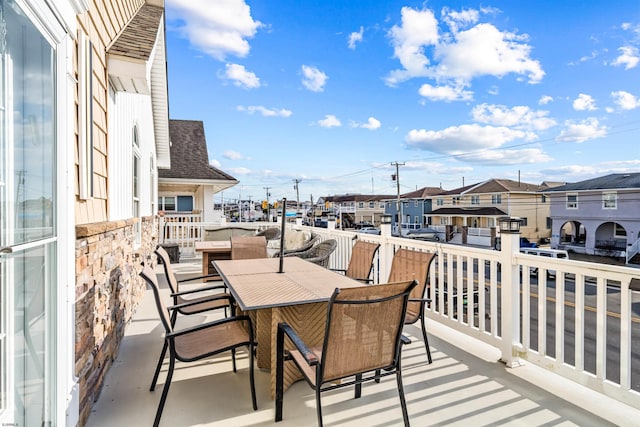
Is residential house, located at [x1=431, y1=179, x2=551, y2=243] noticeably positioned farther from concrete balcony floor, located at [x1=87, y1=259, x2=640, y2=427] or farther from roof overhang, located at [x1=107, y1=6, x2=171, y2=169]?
concrete balcony floor, located at [x1=87, y1=259, x2=640, y2=427]

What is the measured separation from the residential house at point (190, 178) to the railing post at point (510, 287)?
9757 mm

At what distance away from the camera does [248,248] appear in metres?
5.21

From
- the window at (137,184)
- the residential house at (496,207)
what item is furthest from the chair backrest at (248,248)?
the residential house at (496,207)

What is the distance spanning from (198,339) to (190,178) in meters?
9.66

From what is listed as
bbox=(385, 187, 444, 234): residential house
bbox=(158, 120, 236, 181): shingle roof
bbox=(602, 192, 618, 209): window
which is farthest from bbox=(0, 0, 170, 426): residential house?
bbox=(385, 187, 444, 234): residential house

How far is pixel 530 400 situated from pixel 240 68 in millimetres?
12910

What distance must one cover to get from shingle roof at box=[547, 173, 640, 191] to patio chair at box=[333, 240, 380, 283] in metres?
25.6

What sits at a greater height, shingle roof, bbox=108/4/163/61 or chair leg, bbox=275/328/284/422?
shingle roof, bbox=108/4/163/61

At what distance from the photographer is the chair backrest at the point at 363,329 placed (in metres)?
1.80

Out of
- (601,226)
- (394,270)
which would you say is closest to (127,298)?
(394,270)

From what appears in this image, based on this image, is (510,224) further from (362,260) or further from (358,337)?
(358,337)

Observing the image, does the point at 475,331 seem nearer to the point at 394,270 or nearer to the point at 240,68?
the point at 394,270

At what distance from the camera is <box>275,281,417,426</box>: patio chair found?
1797 mm

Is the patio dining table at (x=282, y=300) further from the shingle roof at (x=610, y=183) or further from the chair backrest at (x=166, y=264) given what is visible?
the shingle roof at (x=610, y=183)
